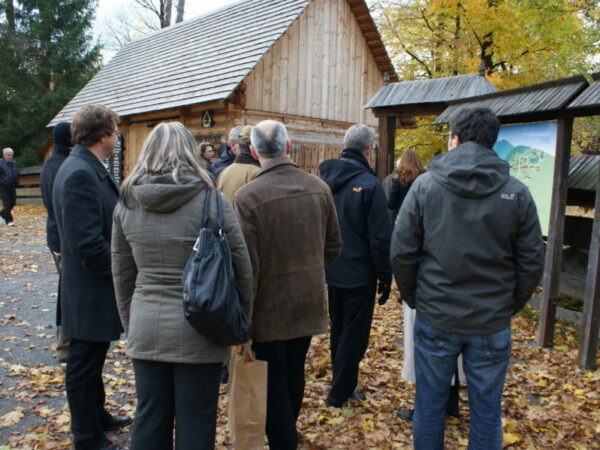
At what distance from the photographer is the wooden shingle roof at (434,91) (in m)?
7.13

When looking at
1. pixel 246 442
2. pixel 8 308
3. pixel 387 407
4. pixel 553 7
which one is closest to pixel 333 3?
pixel 553 7

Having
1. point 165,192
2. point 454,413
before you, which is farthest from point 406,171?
point 165,192

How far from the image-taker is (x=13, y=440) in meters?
3.30

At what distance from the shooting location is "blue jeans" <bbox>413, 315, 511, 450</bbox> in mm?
2494

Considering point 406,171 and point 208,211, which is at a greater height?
point 406,171

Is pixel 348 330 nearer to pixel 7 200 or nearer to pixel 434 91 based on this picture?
pixel 434 91

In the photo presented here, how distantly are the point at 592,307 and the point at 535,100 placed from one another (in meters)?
2.09

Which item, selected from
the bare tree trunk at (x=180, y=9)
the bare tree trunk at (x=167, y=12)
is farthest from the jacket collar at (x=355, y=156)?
the bare tree trunk at (x=167, y=12)

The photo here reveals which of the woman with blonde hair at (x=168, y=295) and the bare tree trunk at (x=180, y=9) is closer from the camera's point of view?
the woman with blonde hair at (x=168, y=295)

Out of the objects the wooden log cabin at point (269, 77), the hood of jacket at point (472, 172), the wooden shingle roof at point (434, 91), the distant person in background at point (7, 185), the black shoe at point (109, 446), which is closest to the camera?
the hood of jacket at point (472, 172)

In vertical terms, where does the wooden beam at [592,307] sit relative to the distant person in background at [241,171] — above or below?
below

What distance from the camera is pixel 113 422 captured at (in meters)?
3.47

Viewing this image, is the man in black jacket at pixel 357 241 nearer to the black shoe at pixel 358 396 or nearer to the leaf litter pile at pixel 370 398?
the black shoe at pixel 358 396

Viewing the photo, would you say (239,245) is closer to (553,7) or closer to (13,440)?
(13,440)
